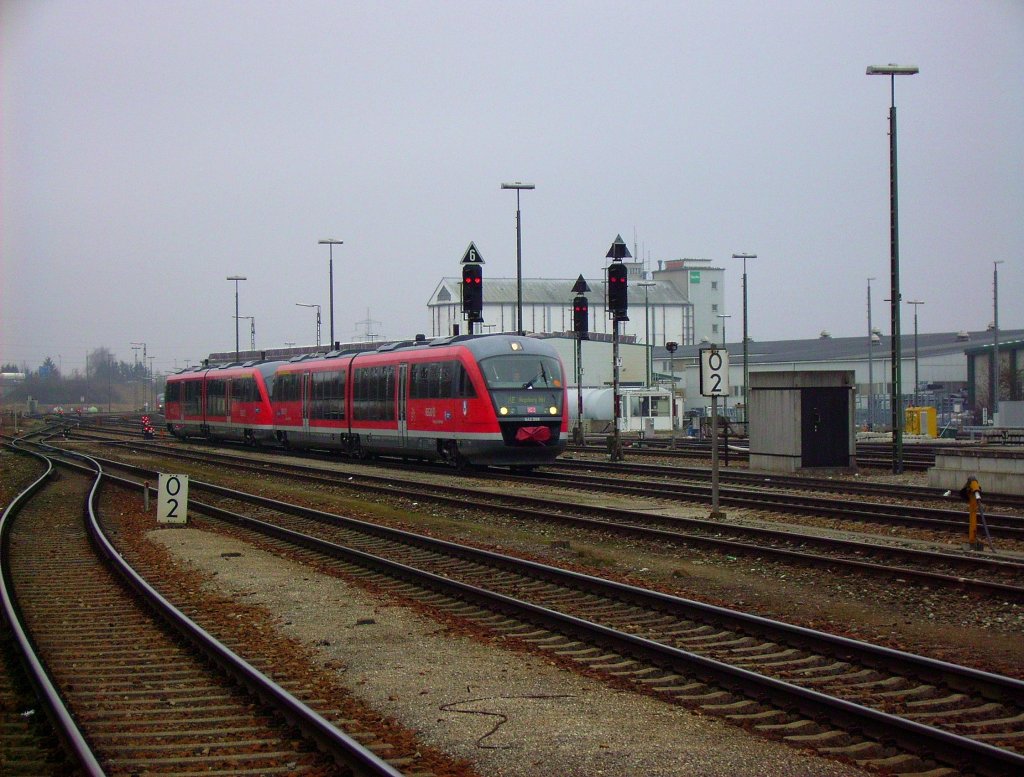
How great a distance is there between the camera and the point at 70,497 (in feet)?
88.8

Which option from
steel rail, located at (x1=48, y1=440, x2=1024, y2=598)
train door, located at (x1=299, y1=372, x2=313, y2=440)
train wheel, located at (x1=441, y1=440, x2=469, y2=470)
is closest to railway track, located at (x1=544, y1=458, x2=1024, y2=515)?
train wheel, located at (x1=441, y1=440, x2=469, y2=470)

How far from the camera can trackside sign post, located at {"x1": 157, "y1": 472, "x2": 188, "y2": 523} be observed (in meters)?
20.5

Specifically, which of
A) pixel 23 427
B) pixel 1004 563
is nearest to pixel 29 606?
pixel 1004 563

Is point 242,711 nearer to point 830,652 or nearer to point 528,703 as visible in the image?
point 528,703

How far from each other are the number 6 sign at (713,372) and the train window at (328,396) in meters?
20.5

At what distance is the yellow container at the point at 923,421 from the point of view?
46.2m

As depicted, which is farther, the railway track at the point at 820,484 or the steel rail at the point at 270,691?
the railway track at the point at 820,484

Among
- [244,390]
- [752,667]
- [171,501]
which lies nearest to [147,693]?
[752,667]

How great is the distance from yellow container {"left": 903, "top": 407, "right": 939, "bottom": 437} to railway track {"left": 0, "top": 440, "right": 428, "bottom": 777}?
3810cm

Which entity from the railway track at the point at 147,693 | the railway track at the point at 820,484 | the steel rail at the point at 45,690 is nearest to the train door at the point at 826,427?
the railway track at the point at 820,484

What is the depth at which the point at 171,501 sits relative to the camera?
20.7 metres

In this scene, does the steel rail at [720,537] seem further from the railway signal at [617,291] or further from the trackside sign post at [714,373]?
the railway signal at [617,291]

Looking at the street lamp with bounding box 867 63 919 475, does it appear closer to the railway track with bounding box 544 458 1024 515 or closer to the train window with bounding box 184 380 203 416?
the railway track with bounding box 544 458 1024 515

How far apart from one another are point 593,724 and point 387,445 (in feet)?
88.7
